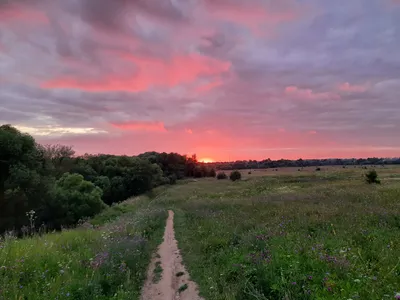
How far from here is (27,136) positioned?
99.5 feet

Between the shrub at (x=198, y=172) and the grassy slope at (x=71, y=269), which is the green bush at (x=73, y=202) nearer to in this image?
the grassy slope at (x=71, y=269)

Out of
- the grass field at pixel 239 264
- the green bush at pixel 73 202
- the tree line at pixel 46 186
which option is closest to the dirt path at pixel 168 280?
the grass field at pixel 239 264

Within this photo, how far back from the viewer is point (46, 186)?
3253cm

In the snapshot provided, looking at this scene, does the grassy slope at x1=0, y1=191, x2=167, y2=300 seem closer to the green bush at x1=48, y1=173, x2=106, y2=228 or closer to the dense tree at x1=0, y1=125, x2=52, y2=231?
the dense tree at x1=0, y1=125, x2=52, y2=231

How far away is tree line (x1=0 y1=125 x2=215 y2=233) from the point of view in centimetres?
2844

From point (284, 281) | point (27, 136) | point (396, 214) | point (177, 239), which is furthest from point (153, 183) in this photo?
point (284, 281)

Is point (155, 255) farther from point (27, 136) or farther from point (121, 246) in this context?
point (27, 136)

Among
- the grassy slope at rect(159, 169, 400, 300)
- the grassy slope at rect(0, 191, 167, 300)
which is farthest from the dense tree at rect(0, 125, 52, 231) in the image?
the grassy slope at rect(159, 169, 400, 300)

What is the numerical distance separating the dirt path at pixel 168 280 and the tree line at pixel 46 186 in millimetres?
5062

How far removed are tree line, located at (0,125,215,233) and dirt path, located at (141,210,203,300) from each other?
506 centimetres

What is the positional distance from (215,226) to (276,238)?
17.6ft

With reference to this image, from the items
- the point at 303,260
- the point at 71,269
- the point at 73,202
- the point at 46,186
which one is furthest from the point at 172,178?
the point at 303,260

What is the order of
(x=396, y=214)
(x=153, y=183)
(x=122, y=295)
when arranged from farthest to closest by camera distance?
(x=153, y=183), (x=396, y=214), (x=122, y=295)

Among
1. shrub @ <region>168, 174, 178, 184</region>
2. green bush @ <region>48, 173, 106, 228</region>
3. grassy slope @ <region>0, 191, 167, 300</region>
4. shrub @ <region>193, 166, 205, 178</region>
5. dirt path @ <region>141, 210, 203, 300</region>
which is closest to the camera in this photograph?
grassy slope @ <region>0, 191, 167, 300</region>
